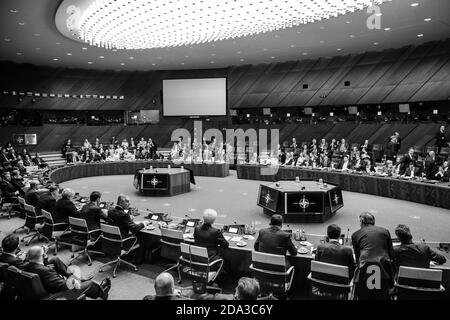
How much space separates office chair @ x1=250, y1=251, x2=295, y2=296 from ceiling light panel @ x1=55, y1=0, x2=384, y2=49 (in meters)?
6.46

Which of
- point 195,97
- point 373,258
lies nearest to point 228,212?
point 373,258

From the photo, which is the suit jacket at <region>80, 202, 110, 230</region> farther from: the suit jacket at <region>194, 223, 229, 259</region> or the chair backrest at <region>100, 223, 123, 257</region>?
the suit jacket at <region>194, 223, 229, 259</region>

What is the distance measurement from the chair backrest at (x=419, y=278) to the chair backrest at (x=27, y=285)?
3.98 metres

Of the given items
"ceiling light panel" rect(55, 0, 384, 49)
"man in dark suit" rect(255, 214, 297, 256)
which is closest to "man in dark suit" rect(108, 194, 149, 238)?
"man in dark suit" rect(255, 214, 297, 256)

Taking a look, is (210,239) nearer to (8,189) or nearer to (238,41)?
(8,189)

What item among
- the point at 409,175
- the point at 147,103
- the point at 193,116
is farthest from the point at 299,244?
the point at 147,103

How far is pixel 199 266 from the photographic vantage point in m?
4.73

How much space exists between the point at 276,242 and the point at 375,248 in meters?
1.22

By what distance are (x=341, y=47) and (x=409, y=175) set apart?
25.5ft

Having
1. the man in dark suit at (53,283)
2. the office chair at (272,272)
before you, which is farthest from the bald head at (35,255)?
the office chair at (272,272)

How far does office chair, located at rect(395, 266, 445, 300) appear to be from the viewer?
3.77m

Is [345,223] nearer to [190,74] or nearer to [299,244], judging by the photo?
[299,244]

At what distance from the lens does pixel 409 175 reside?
39.1 ft

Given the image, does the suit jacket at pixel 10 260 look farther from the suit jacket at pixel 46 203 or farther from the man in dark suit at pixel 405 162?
the man in dark suit at pixel 405 162
